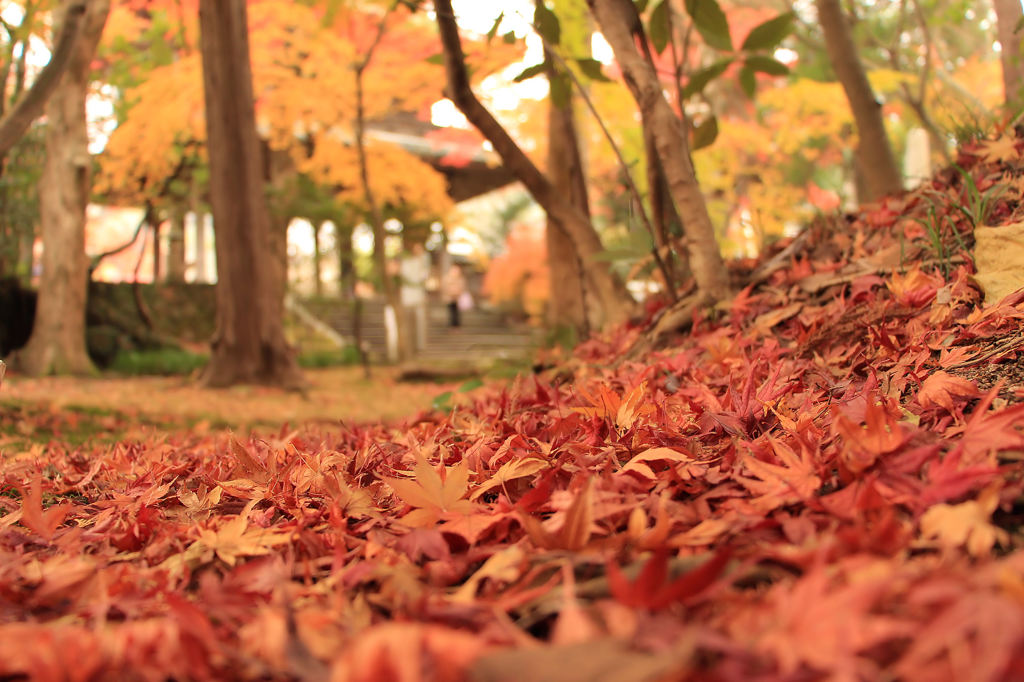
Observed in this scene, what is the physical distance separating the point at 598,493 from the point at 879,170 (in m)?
3.31

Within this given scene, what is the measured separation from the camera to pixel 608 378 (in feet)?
6.53

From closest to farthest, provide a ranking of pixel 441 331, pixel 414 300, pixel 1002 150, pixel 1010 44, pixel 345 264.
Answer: pixel 1002 150 → pixel 1010 44 → pixel 414 300 → pixel 441 331 → pixel 345 264

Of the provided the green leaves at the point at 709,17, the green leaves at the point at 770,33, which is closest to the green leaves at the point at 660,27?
the green leaves at the point at 709,17

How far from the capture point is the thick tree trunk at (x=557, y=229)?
4316mm

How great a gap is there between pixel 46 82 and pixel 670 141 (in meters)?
3.11

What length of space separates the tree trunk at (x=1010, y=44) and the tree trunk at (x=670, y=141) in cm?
159

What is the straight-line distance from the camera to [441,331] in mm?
15844

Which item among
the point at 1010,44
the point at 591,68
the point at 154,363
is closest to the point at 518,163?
the point at 591,68

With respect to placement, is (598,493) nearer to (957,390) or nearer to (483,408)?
(957,390)

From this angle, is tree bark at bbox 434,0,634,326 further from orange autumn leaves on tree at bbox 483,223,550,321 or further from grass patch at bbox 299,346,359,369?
orange autumn leaves on tree at bbox 483,223,550,321

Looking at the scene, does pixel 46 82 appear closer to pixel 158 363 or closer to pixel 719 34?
pixel 719 34

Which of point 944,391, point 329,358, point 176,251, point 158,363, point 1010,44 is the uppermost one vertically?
point 176,251

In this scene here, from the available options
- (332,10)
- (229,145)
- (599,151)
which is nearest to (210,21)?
(229,145)

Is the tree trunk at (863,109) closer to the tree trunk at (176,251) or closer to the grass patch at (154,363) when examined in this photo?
the grass patch at (154,363)
